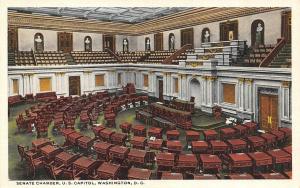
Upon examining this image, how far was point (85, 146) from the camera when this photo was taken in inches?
445

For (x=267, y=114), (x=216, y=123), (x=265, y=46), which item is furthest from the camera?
(x=265, y=46)

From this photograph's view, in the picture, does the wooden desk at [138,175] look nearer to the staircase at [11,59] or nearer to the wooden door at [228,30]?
the wooden door at [228,30]

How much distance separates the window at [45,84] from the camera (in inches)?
923

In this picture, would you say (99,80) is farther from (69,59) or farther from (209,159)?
(209,159)

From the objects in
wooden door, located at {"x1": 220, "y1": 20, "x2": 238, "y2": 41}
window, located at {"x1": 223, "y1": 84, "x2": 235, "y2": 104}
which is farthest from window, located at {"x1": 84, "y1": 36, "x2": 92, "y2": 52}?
window, located at {"x1": 223, "y1": 84, "x2": 235, "y2": 104}

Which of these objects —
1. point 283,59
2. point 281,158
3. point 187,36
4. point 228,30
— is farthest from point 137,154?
point 187,36

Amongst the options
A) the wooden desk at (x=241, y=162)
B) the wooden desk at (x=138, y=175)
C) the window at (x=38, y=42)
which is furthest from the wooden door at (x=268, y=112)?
the window at (x=38, y=42)

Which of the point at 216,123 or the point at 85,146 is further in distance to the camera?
the point at 216,123
